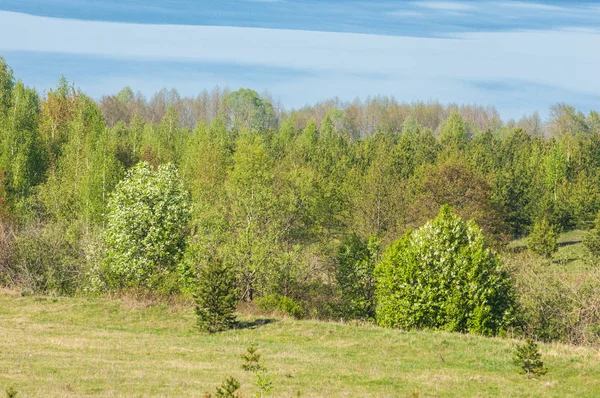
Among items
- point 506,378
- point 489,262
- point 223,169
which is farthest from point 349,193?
point 506,378

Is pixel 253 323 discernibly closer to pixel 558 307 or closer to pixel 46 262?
pixel 558 307

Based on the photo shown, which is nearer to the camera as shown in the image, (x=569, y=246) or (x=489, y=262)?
(x=489, y=262)

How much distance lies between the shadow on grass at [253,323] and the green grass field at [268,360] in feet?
0.38

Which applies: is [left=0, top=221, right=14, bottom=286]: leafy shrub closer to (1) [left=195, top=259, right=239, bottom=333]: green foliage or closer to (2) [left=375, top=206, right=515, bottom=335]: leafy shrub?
(1) [left=195, top=259, right=239, bottom=333]: green foliage

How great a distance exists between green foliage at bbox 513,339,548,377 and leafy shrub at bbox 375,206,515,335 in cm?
1277

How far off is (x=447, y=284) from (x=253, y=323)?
11099 millimetres

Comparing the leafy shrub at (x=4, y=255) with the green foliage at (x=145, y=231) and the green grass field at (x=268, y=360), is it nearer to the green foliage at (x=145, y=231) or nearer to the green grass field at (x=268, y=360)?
the green foliage at (x=145, y=231)

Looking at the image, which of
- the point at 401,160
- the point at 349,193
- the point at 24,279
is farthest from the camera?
the point at 401,160

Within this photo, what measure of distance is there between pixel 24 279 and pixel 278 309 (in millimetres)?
19979

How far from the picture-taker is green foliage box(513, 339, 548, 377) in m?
24.8

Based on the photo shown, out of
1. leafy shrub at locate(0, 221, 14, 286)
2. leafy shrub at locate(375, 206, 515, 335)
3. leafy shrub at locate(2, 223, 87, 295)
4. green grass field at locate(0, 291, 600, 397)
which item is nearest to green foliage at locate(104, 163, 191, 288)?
leafy shrub at locate(2, 223, 87, 295)

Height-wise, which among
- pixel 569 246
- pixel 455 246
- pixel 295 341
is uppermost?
pixel 455 246

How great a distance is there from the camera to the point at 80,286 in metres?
52.5

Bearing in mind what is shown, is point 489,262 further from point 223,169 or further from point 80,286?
point 223,169
